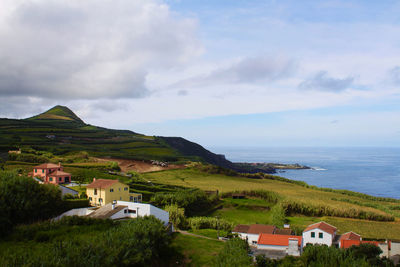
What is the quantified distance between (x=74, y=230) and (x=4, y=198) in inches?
348

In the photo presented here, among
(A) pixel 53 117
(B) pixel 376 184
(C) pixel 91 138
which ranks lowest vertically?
(B) pixel 376 184

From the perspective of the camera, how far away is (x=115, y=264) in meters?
23.9

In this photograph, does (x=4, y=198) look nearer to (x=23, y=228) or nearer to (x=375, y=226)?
(x=23, y=228)

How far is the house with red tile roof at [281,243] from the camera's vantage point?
113ft

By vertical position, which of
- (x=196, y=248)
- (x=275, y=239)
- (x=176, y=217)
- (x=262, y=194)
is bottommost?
(x=196, y=248)

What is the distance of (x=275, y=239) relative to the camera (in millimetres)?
37781

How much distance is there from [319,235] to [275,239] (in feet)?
18.4

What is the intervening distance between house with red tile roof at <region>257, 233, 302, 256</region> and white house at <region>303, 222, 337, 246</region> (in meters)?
2.61

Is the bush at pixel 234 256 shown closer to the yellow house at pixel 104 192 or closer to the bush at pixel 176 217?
the bush at pixel 176 217

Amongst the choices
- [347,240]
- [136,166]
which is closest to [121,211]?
[347,240]

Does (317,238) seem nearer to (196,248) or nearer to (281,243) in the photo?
(281,243)

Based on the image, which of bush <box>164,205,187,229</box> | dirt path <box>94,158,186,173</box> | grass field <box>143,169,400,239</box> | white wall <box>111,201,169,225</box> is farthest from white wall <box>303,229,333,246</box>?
dirt path <box>94,158,186,173</box>

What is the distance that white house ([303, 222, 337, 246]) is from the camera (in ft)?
127

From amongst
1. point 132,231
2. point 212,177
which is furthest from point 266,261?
point 212,177
